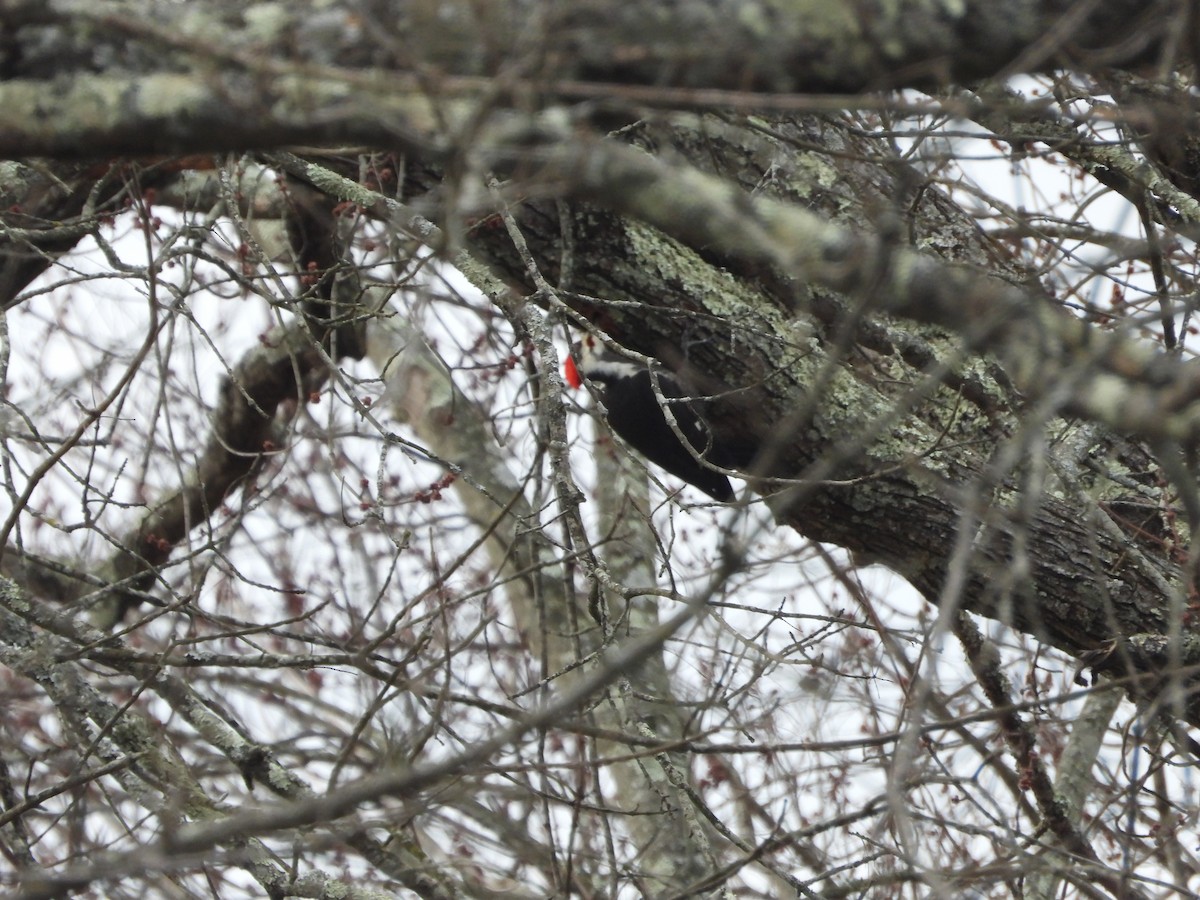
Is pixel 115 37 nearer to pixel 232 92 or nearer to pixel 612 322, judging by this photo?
pixel 232 92

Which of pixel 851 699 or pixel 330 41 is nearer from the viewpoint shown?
pixel 330 41

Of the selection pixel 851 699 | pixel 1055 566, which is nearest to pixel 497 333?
pixel 851 699

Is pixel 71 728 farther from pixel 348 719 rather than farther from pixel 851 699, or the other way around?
pixel 348 719

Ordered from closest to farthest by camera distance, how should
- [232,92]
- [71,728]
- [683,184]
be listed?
[683,184] < [232,92] < [71,728]

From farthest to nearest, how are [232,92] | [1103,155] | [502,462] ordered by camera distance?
[502,462], [1103,155], [232,92]

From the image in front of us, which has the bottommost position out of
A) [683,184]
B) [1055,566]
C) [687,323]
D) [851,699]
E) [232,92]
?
[683,184]

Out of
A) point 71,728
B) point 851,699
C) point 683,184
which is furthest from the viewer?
point 851,699

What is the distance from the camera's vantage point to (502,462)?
533 centimetres

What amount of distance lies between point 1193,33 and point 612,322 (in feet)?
→ 7.12

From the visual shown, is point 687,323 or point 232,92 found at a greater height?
point 687,323

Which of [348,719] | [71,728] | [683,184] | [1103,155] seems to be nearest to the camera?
[683,184]

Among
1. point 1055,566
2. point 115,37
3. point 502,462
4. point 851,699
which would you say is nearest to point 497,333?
point 502,462

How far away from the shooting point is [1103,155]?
3100mm

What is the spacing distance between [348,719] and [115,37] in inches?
188
